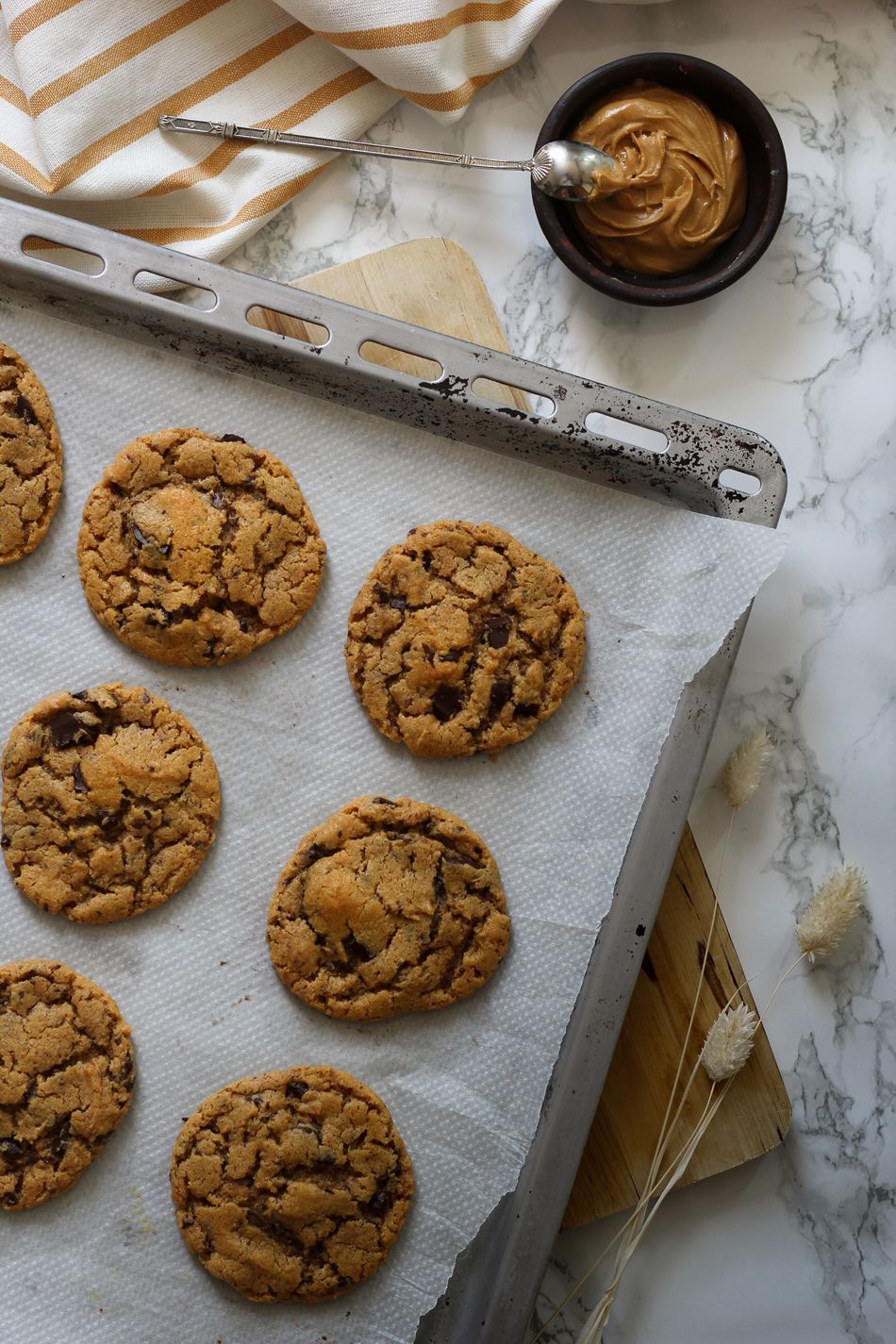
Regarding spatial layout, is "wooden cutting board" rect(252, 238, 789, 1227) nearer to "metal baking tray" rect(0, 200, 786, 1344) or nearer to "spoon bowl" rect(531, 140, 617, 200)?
"metal baking tray" rect(0, 200, 786, 1344)

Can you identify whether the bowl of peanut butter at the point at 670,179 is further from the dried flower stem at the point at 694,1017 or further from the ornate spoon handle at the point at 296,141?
the dried flower stem at the point at 694,1017

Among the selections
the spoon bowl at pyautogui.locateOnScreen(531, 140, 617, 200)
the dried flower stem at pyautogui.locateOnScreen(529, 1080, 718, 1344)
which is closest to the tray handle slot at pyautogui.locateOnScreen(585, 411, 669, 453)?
the spoon bowl at pyautogui.locateOnScreen(531, 140, 617, 200)

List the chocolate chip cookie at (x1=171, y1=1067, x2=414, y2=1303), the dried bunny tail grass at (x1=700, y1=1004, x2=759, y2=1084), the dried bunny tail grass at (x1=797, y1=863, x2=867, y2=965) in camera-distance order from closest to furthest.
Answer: the chocolate chip cookie at (x1=171, y1=1067, x2=414, y2=1303) < the dried bunny tail grass at (x1=700, y1=1004, x2=759, y2=1084) < the dried bunny tail grass at (x1=797, y1=863, x2=867, y2=965)

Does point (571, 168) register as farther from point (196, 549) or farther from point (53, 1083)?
point (53, 1083)

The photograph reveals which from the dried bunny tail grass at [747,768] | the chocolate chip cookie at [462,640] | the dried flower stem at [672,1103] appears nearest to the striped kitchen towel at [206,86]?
the chocolate chip cookie at [462,640]

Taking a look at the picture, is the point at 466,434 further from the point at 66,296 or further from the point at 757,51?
the point at 757,51

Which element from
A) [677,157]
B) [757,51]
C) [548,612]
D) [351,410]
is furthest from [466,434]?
[757,51]
